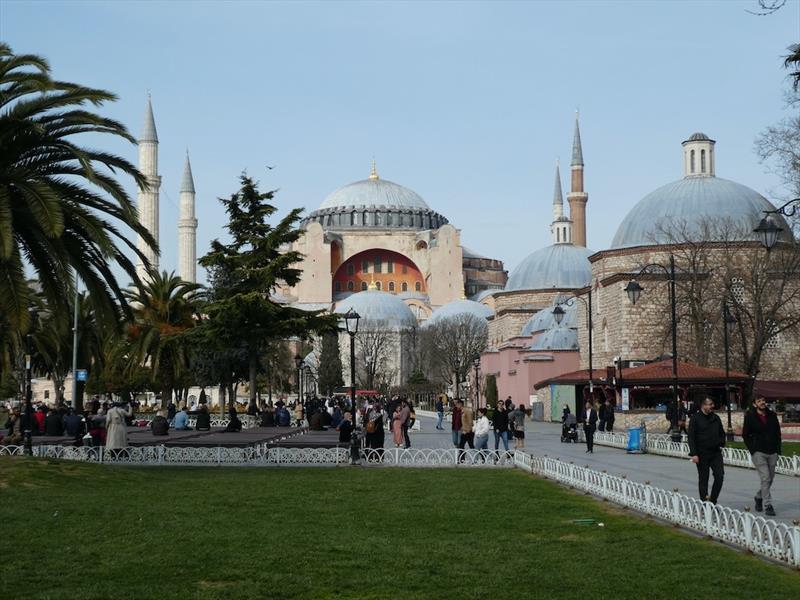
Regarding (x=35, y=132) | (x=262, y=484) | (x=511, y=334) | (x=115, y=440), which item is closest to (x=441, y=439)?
(x=115, y=440)

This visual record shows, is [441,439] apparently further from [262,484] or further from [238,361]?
[262,484]

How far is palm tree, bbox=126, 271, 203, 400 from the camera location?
3791 centimetres

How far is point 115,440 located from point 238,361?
21.8 meters

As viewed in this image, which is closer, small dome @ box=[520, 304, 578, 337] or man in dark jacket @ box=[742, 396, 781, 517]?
man in dark jacket @ box=[742, 396, 781, 517]

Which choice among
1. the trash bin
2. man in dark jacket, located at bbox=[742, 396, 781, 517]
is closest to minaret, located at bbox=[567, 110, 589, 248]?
the trash bin

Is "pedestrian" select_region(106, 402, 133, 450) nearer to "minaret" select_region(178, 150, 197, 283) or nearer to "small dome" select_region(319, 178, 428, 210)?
"minaret" select_region(178, 150, 197, 283)

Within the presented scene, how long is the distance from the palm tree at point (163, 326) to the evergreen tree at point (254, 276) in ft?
15.0

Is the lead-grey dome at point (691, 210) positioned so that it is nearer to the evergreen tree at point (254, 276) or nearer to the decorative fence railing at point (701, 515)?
the evergreen tree at point (254, 276)

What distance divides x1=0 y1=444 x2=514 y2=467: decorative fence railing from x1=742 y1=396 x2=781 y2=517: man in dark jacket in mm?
7533

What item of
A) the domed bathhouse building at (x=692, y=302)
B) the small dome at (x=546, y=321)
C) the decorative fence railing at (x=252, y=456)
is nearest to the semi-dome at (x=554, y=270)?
the small dome at (x=546, y=321)

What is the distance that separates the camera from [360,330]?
273 ft

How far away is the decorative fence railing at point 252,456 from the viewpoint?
18.8 meters

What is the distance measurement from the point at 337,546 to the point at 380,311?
7915 cm

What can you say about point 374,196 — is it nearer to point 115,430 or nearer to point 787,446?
point 787,446
